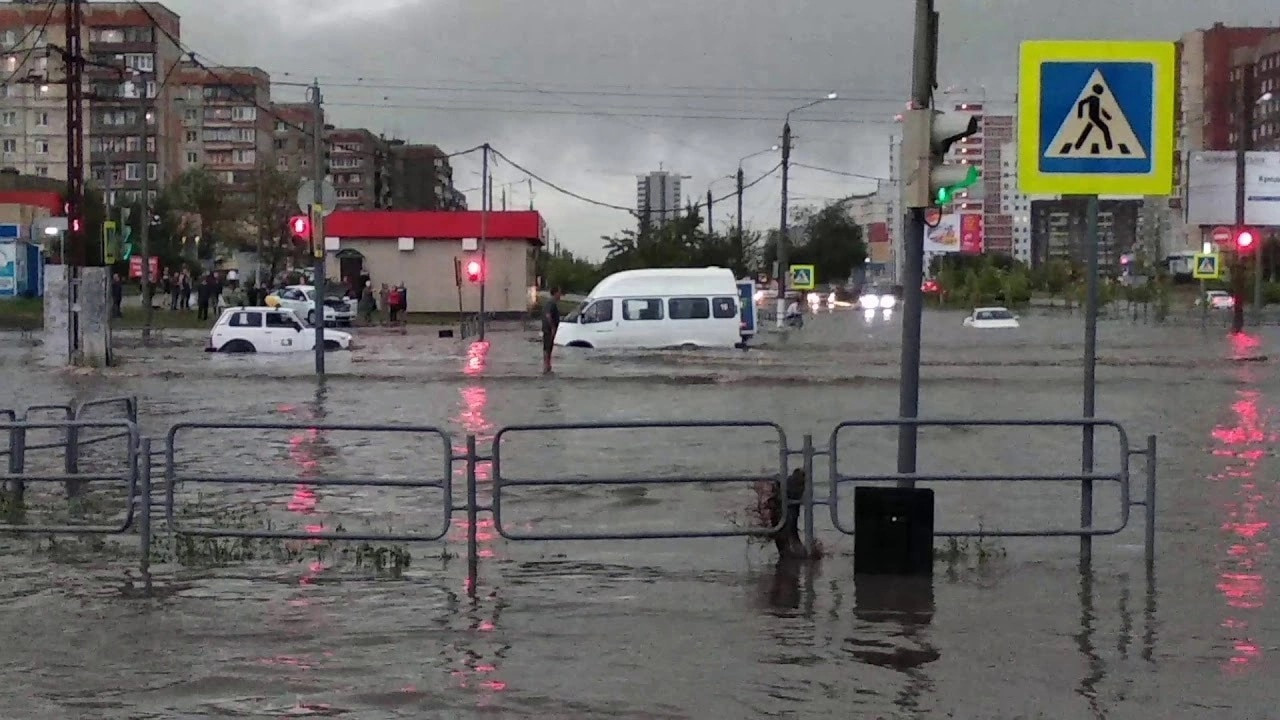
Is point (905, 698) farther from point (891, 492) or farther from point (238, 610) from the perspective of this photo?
point (238, 610)

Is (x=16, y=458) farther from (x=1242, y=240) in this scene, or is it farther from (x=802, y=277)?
(x=802, y=277)

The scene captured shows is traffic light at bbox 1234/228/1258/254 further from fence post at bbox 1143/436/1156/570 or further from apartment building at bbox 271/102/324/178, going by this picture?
apartment building at bbox 271/102/324/178

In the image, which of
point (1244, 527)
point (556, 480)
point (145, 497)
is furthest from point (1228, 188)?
point (145, 497)

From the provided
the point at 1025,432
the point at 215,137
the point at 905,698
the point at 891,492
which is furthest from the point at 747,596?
the point at 215,137

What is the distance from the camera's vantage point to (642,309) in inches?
1699

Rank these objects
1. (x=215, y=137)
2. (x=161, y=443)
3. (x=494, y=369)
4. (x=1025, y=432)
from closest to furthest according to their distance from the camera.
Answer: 1. (x=161, y=443)
2. (x=1025, y=432)
3. (x=494, y=369)
4. (x=215, y=137)

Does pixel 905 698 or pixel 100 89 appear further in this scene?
pixel 100 89

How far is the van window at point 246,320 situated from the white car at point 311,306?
14.8 meters

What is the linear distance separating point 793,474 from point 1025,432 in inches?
414

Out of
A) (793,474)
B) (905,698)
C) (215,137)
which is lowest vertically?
(905,698)

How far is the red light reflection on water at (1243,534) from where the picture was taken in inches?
355

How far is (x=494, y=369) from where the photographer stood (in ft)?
114

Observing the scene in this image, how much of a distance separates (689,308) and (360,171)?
5321 inches

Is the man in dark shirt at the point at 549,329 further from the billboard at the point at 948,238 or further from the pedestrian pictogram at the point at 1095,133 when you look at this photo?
the billboard at the point at 948,238
